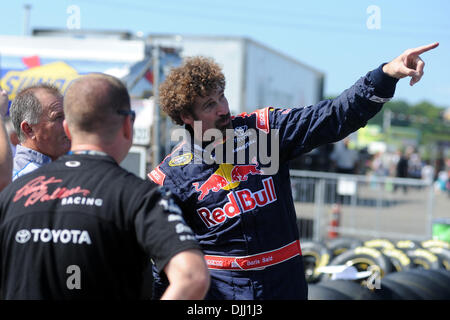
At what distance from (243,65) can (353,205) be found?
4167mm

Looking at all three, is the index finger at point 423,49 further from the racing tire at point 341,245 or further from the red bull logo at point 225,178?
the racing tire at point 341,245

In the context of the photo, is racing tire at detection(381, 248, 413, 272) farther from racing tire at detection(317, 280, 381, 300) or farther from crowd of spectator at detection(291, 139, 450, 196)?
crowd of spectator at detection(291, 139, 450, 196)

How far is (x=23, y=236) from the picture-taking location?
177 cm

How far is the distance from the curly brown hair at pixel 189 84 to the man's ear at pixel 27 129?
2.44 ft

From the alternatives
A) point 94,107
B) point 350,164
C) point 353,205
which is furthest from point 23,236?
point 350,164

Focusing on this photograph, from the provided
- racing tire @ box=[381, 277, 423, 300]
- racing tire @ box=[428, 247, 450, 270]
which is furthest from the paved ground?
racing tire @ box=[381, 277, 423, 300]

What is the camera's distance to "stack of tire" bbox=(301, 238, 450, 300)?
456cm

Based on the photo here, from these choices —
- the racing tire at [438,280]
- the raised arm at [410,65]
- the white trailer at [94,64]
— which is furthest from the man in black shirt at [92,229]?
the white trailer at [94,64]

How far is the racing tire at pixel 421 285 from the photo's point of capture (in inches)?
196

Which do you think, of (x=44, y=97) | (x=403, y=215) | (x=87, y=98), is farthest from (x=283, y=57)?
(x=87, y=98)

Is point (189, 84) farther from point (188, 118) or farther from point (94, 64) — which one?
point (94, 64)

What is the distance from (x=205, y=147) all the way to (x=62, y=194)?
1.09 metres

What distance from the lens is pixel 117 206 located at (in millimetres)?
1735
